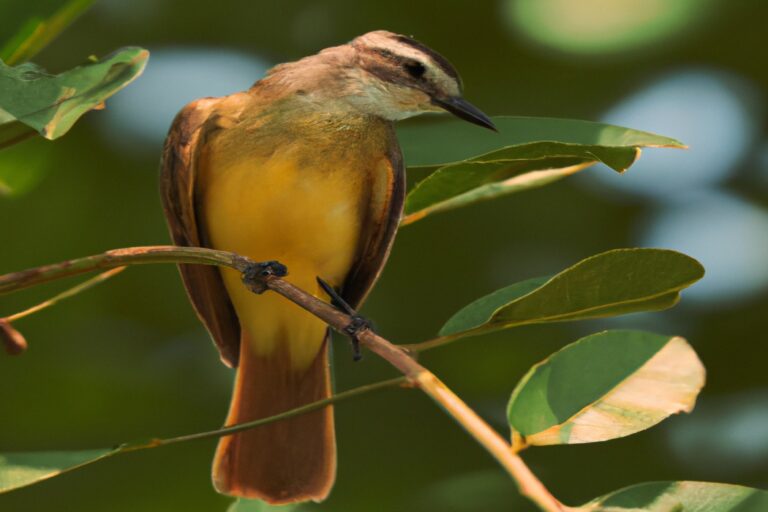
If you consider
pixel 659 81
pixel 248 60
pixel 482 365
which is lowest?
pixel 482 365

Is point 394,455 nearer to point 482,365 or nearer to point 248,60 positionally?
point 482,365

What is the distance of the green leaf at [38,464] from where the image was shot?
1.64m

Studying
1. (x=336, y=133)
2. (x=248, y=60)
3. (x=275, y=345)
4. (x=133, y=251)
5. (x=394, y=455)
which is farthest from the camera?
(x=248, y=60)

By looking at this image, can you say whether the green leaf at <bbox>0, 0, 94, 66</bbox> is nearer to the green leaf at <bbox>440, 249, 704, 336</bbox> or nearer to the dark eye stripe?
the green leaf at <bbox>440, 249, 704, 336</bbox>

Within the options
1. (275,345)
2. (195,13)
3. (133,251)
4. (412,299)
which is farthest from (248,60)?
(133,251)

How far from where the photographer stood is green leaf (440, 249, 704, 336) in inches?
66.7

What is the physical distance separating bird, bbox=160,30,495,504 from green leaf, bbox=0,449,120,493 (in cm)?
91

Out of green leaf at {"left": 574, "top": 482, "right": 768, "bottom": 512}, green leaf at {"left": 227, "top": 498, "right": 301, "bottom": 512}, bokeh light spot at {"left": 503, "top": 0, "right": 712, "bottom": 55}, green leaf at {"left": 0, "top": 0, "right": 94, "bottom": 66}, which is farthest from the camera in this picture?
bokeh light spot at {"left": 503, "top": 0, "right": 712, "bottom": 55}

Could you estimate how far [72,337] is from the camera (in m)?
3.54

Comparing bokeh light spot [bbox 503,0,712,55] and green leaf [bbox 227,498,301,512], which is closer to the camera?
green leaf [bbox 227,498,301,512]

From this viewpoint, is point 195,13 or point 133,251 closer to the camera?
point 133,251

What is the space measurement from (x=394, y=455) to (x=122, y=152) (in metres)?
1.35

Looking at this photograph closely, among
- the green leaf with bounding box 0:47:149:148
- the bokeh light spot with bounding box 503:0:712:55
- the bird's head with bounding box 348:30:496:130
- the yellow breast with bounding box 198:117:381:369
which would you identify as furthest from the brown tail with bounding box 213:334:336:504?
the bokeh light spot with bounding box 503:0:712:55

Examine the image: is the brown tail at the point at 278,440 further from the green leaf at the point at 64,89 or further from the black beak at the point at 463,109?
the green leaf at the point at 64,89
